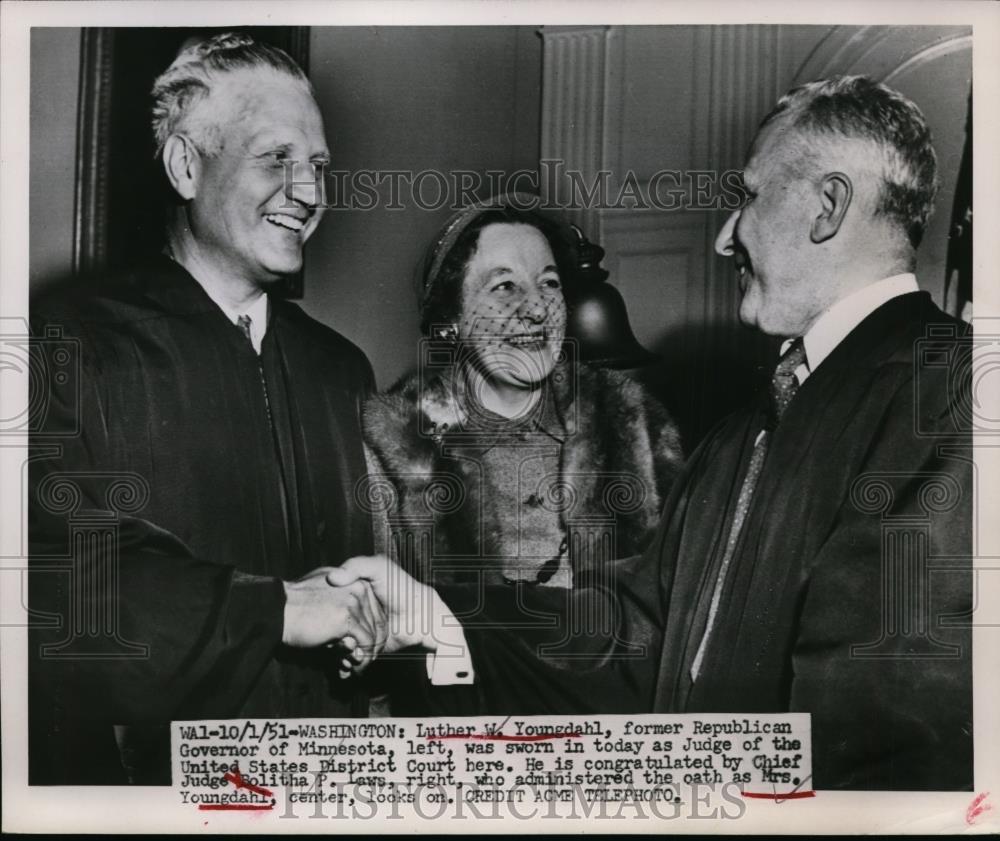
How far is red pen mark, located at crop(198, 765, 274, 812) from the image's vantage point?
354cm

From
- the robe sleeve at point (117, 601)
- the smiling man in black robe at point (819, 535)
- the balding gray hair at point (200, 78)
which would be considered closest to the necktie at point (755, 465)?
the smiling man in black robe at point (819, 535)

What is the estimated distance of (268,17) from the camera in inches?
140

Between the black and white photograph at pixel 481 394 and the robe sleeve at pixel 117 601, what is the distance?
0.5 inches

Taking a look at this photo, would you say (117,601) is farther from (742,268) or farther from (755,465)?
(742,268)

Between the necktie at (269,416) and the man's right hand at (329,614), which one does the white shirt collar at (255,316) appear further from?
the man's right hand at (329,614)

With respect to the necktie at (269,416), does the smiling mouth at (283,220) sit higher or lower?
higher

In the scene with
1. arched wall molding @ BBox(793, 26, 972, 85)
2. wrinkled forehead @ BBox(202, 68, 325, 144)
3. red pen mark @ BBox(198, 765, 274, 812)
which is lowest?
red pen mark @ BBox(198, 765, 274, 812)

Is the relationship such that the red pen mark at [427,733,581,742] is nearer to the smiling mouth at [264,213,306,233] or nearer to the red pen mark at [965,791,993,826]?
the red pen mark at [965,791,993,826]

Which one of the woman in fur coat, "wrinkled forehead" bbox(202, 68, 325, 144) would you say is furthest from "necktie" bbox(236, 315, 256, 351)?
"wrinkled forehead" bbox(202, 68, 325, 144)

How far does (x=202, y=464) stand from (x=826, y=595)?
1.92 meters

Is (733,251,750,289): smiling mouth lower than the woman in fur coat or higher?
higher

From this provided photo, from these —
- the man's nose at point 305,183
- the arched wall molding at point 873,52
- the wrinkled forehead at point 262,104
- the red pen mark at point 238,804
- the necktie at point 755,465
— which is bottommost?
the red pen mark at point 238,804

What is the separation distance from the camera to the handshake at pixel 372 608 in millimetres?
3492

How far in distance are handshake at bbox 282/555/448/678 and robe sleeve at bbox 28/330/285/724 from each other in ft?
0.52
